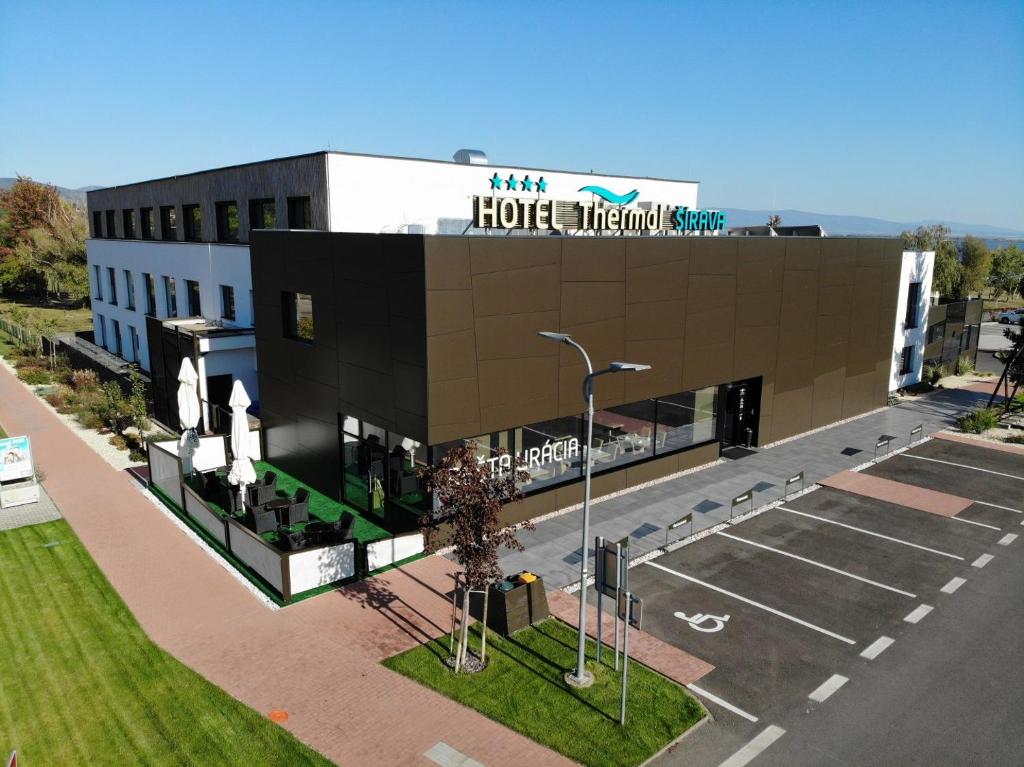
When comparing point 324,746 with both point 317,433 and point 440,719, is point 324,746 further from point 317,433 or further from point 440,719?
point 317,433

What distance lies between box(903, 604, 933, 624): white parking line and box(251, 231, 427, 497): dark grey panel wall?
11415 millimetres

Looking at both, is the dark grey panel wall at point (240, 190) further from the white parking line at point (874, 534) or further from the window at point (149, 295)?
the white parking line at point (874, 534)

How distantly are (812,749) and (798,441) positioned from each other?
18.3m

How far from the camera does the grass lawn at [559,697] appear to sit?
11.3m

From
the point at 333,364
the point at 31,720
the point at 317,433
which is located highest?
the point at 333,364

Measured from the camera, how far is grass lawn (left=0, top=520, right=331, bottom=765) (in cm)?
1116

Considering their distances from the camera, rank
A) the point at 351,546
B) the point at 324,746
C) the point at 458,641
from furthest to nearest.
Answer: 1. the point at 351,546
2. the point at 458,641
3. the point at 324,746

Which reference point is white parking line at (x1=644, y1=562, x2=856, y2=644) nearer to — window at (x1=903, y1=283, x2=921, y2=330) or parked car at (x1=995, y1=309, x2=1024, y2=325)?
window at (x1=903, y1=283, x2=921, y2=330)

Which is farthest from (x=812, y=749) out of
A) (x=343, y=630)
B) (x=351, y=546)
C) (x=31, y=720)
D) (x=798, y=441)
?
(x=798, y=441)

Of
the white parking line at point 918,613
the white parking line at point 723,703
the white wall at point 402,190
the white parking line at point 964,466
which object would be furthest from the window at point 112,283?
the white parking line at point 918,613

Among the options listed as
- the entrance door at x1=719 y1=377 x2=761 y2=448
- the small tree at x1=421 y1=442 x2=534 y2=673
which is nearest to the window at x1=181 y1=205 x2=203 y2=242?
the entrance door at x1=719 y1=377 x2=761 y2=448

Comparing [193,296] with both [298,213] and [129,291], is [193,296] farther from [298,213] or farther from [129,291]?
[298,213]

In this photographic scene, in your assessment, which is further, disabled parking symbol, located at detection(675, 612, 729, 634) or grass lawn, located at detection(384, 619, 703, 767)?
disabled parking symbol, located at detection(675, 612, 729, 634)

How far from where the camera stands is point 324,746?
1130 centimetres
